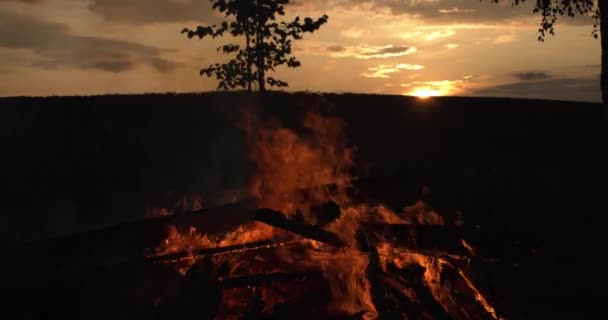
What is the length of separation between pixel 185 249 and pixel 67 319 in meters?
1.21

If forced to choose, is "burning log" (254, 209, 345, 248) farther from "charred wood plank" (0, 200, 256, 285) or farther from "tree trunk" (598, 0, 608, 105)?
"tree trunk" (598, 0, 608, 105)

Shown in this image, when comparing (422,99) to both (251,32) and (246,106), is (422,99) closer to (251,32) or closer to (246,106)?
(246,106)

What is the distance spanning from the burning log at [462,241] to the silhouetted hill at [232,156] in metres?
1.59

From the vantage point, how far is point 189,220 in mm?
5934

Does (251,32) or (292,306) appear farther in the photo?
(251,32)

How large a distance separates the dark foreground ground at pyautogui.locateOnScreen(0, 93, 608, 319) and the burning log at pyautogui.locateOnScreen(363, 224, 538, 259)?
0.20 metres

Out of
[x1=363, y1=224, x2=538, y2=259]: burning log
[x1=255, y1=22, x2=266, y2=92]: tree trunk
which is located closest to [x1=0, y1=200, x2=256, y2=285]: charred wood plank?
[x1=363, y1=224, x2=538, y2=259]: burning log

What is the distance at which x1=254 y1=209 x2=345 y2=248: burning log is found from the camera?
18.6 ft

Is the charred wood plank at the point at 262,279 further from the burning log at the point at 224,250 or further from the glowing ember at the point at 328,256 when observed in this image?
the burning log at the point at 224,250

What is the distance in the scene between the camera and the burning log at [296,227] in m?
5.67

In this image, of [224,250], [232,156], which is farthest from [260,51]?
[224,250]

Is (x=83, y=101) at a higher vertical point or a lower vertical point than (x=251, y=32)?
lower

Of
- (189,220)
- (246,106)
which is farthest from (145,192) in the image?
(189,220)

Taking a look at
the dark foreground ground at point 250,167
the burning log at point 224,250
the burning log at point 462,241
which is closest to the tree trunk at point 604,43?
the dark foreground ground at point 250,167
